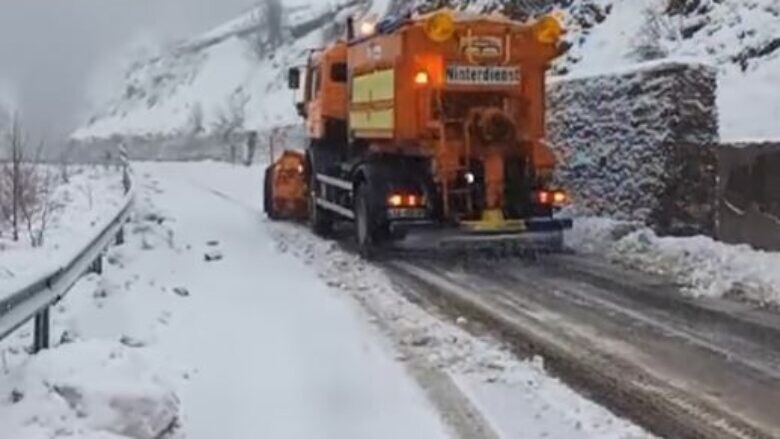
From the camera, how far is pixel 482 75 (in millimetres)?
14781

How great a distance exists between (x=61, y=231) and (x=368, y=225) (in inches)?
148

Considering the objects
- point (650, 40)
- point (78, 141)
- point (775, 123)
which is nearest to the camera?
point (775, 123)

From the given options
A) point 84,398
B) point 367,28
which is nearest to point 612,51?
point 367,28

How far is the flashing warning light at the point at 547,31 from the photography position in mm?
14977

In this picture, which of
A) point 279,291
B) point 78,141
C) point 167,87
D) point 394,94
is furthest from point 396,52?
point 167,87

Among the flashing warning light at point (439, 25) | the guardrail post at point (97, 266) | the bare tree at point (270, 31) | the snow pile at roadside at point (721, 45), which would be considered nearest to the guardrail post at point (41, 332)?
the guardrail post at point (97, 266)

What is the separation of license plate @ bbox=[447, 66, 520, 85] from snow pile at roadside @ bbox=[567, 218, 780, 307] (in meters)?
2.35

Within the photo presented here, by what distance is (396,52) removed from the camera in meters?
14.7

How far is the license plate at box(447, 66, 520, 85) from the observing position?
1467cm

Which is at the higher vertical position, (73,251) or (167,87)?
(167,87)

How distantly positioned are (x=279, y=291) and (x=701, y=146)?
6.48 m

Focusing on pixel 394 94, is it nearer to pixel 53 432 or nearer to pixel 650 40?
pixel 53 432

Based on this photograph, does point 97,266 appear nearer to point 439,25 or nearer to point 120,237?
point 120,237

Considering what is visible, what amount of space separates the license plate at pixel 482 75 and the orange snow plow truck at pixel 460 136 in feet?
0.04
